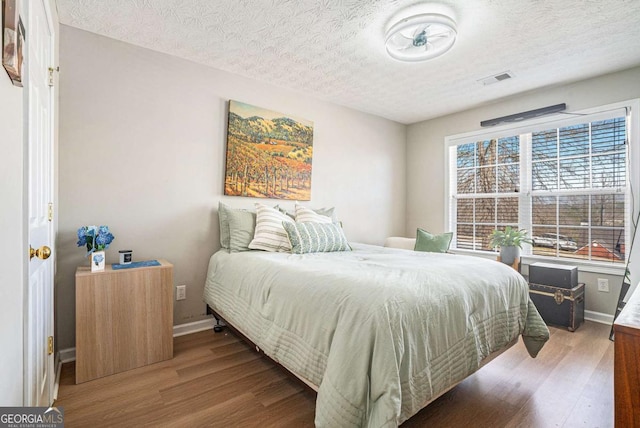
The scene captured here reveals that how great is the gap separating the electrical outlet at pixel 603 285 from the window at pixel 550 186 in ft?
0.65

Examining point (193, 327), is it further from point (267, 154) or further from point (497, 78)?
point (497, 78)

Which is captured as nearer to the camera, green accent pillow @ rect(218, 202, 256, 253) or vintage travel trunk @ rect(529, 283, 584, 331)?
green accent pillow @ rect(218, 202, 256, 253)

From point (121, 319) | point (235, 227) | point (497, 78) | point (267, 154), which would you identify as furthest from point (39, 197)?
point (497, 78)

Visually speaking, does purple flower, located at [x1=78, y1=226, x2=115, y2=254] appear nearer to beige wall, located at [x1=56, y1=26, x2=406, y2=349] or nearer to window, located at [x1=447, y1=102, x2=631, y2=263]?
beige wall, located at [x1=56, y1=26, x2=406, y2=349]

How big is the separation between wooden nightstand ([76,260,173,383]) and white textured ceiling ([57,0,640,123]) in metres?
1.75

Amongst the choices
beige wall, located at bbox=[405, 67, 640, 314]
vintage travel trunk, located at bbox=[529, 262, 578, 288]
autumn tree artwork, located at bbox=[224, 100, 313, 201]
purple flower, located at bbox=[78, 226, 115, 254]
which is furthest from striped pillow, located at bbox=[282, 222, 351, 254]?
beige wall, located at bbox=[405, 67, 640, 314]

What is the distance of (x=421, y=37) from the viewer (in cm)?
213

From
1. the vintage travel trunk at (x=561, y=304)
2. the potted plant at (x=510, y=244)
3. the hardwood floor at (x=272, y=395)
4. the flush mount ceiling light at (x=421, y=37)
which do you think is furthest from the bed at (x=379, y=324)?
the flush mount ceiling light at (x=421, y=37)

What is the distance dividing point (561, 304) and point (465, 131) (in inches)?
89.5

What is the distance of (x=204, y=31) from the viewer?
2.21 m

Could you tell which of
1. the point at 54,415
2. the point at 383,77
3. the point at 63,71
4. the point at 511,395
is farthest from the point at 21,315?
the point at 383,77

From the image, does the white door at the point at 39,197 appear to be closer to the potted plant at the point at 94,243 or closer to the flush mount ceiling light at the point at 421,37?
the potted plant at the point at 94,243

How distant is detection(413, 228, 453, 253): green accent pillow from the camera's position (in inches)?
128

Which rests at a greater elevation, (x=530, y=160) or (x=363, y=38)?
(x=363, y=38)
